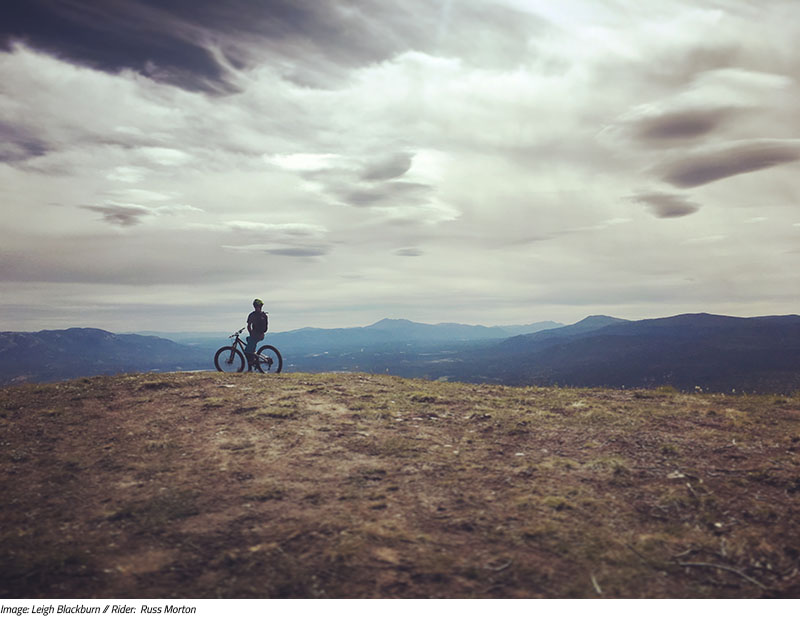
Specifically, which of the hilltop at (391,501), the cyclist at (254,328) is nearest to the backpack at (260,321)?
the cyclist at (254,328)

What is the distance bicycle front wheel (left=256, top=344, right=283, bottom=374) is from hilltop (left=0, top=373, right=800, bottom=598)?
935 centimetres

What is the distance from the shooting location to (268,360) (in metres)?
A: 23.8

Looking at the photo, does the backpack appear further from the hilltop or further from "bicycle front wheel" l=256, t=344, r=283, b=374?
the hilltop

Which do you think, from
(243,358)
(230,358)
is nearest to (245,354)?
(243,358)

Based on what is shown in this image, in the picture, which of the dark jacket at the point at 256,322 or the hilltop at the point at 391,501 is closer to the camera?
the hilltop at the point at 391,501

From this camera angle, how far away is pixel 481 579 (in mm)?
5543

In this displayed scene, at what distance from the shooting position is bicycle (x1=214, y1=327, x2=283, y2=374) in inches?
902

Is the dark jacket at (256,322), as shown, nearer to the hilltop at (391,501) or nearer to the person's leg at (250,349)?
the person's leg at (250,349)

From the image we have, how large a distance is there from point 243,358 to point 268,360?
136cm

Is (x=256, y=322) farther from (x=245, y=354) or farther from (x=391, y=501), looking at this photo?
(x=391, y=501)

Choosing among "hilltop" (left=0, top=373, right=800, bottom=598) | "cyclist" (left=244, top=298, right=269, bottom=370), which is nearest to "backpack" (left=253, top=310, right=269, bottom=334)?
"cyclist" (left=244, top=298, right=269, bottom=370)

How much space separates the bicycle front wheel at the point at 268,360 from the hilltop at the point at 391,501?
30.7 ft

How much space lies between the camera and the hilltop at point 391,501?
5590 millimetres
